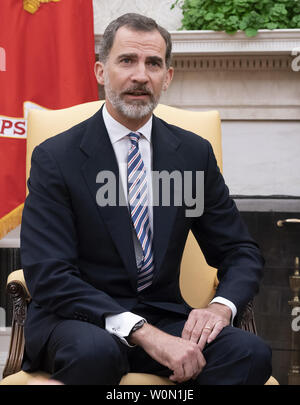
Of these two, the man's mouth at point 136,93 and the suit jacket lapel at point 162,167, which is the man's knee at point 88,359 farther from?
the man's mouth at point 136,93

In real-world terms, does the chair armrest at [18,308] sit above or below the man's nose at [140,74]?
below

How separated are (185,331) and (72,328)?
0.30m

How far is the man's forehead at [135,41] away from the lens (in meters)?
1.82

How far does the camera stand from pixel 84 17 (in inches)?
118

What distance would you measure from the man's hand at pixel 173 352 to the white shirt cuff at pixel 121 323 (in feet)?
0.08

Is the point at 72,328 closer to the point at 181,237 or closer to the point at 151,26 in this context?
the point at 181,237

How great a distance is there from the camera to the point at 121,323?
1556mm

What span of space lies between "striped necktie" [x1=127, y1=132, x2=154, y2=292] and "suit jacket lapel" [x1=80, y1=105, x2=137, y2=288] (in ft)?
0.11

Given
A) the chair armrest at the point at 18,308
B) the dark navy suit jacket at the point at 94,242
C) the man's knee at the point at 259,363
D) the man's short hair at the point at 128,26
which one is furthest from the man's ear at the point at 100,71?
the man's knee at the point at 259,363

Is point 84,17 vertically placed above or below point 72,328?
above

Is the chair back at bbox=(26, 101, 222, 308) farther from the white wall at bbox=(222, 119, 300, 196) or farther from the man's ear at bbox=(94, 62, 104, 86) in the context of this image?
the white wall at bbox=(222, 119, 300, 196)

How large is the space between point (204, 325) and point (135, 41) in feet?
2.86

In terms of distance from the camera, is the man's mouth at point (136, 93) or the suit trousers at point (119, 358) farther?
the man's mouth at point (136, 93)

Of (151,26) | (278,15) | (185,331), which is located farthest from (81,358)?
(278,15)
